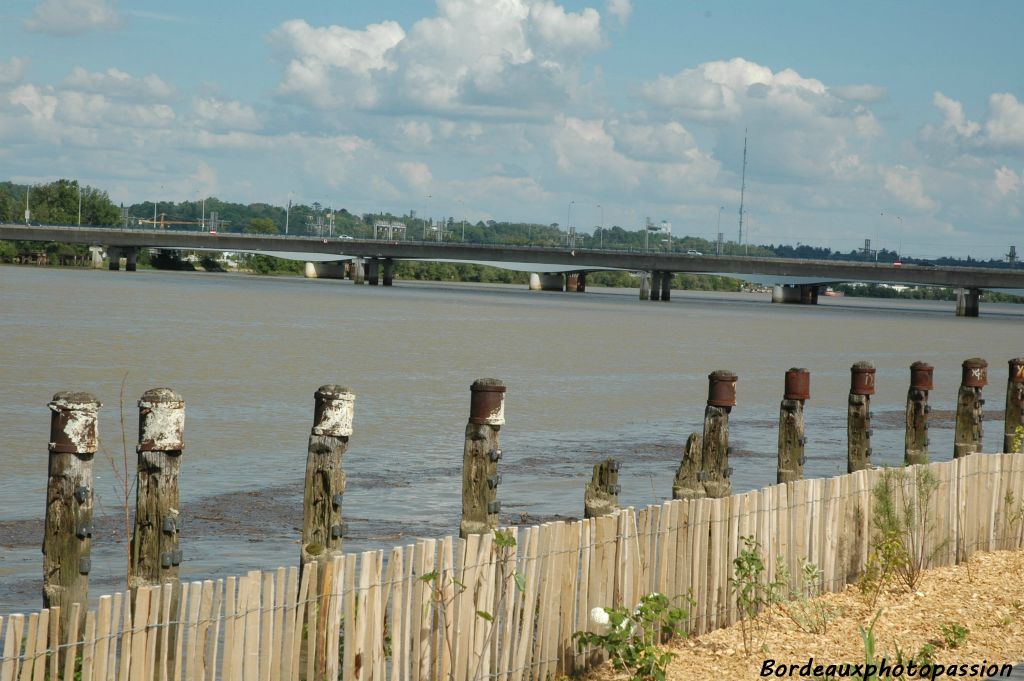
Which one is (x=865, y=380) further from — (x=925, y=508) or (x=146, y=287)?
(x=146, y=287)

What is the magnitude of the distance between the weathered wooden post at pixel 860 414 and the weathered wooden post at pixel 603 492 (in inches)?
252

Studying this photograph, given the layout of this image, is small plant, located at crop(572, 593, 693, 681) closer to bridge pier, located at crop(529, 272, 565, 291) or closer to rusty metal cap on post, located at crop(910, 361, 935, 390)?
rusty metal cap on post, located at crop(910, 361, 935, 390)

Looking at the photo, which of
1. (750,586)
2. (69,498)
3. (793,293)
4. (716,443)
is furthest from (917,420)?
(793,293)

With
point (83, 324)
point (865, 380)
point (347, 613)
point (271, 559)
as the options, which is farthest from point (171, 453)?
point (83, 324)

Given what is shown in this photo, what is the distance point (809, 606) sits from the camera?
10.9 meters

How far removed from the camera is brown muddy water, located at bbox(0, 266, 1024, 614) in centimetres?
1609

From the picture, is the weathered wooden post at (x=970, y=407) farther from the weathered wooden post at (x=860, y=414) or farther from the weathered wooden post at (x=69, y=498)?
the weathered wooden post at (x=69, y=498)

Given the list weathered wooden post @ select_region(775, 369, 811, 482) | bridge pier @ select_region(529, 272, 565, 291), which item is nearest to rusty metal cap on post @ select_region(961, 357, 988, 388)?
weathered wooden post @ select_region(775, 369, 811, 482)

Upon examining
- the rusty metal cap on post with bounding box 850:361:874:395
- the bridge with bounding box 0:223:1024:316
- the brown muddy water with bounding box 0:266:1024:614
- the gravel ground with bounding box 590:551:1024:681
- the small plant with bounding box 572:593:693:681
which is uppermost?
the bridge with bounding box 0:223:1024:316

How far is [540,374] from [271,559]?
28.2 metres

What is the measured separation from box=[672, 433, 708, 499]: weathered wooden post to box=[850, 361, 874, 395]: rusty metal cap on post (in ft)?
14.7

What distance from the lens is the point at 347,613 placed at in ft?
25.7

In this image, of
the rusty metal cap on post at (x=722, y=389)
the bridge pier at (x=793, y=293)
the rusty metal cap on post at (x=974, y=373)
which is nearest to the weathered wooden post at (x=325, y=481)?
the rusty metal cap on post at (x=722, y=389)

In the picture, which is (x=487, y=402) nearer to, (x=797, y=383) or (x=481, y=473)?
(x=481, y=473)
